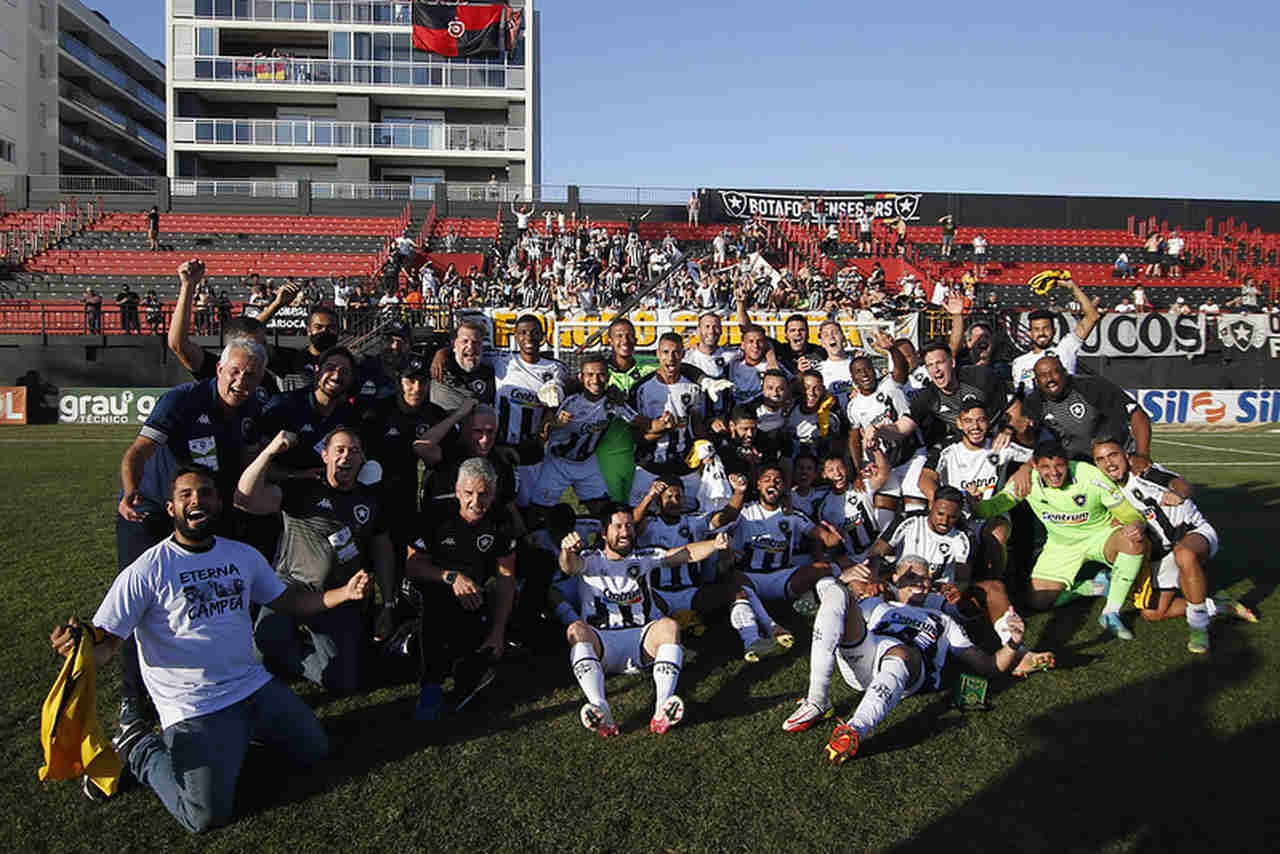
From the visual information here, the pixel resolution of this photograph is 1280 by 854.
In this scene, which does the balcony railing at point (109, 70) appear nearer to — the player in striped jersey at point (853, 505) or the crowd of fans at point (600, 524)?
the crowd of fans at point (600, 524)

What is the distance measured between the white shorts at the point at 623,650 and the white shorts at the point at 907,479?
279cm

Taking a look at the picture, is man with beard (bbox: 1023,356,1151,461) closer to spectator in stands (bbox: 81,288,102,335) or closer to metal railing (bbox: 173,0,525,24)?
spectator in stands (bbox: 81,288,102,335)

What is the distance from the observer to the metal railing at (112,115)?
178 feet

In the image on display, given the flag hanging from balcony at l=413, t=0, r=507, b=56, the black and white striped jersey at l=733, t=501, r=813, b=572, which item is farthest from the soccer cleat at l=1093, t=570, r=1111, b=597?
the flag hanging from balcony at l=413, t=0, r=507, b=56

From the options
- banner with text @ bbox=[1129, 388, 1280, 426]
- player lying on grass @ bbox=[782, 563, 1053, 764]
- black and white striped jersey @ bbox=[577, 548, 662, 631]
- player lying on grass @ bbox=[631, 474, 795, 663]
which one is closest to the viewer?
player lying on grass @ bbox=[782, 563, 1053, 764]

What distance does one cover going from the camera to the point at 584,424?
7004mm

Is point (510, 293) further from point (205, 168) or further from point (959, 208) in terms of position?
point (205, 168)

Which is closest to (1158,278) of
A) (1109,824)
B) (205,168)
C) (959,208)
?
(959,208)

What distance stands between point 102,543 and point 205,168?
37746mm

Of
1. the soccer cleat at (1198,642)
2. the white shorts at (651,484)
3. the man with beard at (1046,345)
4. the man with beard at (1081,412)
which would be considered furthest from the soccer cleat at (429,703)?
the man with beard at (1046,345)

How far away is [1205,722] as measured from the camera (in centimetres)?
484

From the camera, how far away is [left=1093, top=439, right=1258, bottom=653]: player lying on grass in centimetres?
657

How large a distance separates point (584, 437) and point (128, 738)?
3757mm

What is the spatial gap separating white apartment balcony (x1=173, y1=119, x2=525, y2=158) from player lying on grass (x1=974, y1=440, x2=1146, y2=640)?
36874 mm
